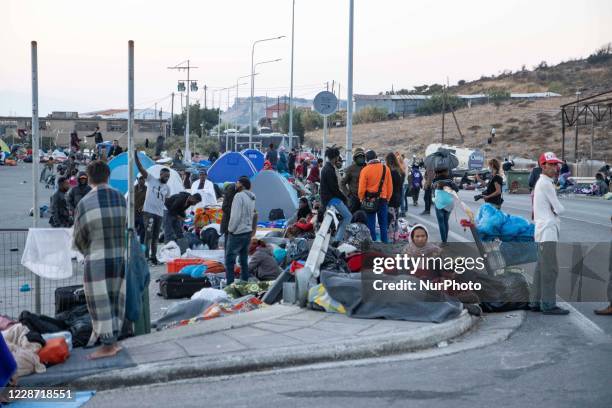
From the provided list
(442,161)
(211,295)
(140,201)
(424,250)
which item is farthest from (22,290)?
(442,161)

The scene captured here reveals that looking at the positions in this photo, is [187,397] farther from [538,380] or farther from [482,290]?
[482,290]

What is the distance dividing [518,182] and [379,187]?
3032 centimetres

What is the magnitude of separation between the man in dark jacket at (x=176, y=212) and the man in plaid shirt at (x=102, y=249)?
27.6 feet

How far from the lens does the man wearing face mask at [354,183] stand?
16.3 meters

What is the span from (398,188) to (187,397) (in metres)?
10.8

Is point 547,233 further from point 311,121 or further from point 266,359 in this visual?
point 311,121

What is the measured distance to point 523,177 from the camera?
4456 centimetres

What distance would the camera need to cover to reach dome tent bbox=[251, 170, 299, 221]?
22359mm

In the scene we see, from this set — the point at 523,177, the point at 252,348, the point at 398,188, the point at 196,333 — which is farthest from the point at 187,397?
the point at 523,177

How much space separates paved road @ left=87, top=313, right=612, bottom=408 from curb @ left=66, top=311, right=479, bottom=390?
0.36 ft

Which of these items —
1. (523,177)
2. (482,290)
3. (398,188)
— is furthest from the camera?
(523,177)

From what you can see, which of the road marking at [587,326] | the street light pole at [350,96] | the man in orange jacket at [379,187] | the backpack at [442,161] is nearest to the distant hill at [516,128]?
the backpack at [442,161]

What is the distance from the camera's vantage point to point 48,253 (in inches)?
355

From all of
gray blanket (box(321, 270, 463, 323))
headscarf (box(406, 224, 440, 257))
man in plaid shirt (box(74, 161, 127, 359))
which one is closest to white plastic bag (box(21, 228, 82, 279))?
man in plaid shirt (box(74, 161, 127, 359))
